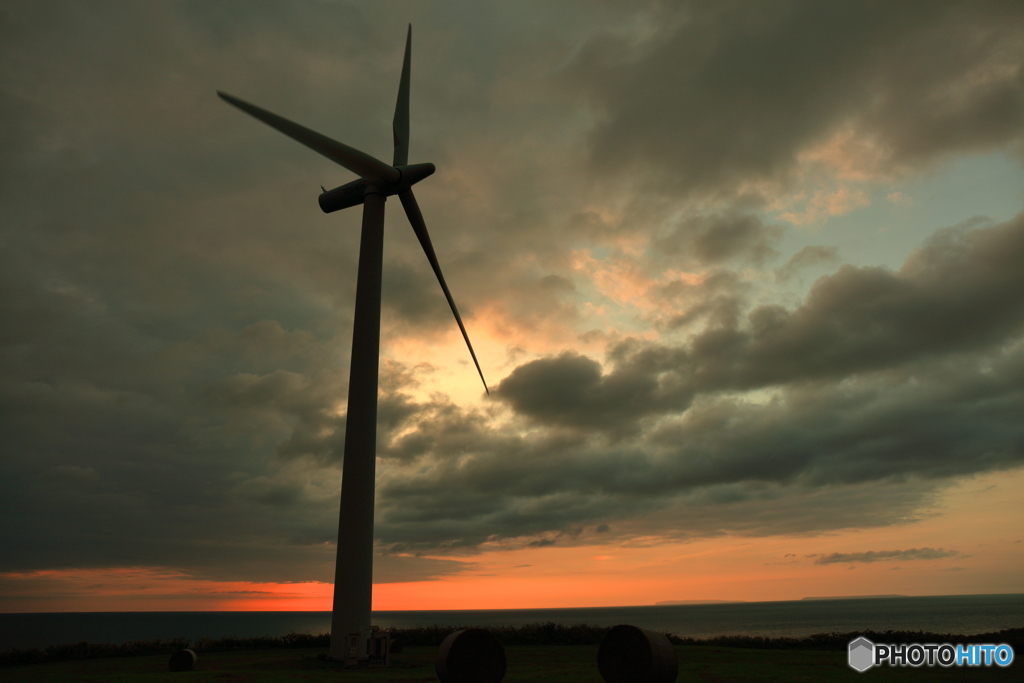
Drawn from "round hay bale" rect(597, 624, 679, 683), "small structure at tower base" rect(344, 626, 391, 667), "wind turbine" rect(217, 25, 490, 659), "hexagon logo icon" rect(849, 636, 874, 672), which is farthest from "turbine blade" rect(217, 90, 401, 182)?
Answer: "hexagon logo icon" rect(849, 636, 874, 672)

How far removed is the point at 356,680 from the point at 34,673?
15.7m

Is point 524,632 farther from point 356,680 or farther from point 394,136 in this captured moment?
point 394,136

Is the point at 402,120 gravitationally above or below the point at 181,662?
above

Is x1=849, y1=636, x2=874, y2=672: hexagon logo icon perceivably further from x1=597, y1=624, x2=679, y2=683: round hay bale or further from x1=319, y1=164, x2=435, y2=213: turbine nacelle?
x1=319, y1=164, x2=435, y2=213: turbine nacelle

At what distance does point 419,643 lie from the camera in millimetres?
40094

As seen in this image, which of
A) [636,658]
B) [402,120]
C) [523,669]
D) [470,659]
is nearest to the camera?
[636,658]

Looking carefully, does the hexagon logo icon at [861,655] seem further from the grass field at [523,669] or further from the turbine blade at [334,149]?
the turbine blade at [334,149]

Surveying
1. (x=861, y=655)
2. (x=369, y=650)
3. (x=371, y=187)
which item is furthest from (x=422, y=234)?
(x=861, y=655)

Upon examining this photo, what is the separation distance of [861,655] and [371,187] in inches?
1332

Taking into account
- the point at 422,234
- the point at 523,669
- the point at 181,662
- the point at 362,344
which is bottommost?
the point at 181,662

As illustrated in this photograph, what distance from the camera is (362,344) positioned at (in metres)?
32.4

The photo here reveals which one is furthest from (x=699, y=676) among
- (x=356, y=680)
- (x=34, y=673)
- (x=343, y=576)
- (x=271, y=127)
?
(x=271, y=127)

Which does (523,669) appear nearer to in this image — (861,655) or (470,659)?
(470,659)

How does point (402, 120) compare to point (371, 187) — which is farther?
point (402, 120)
